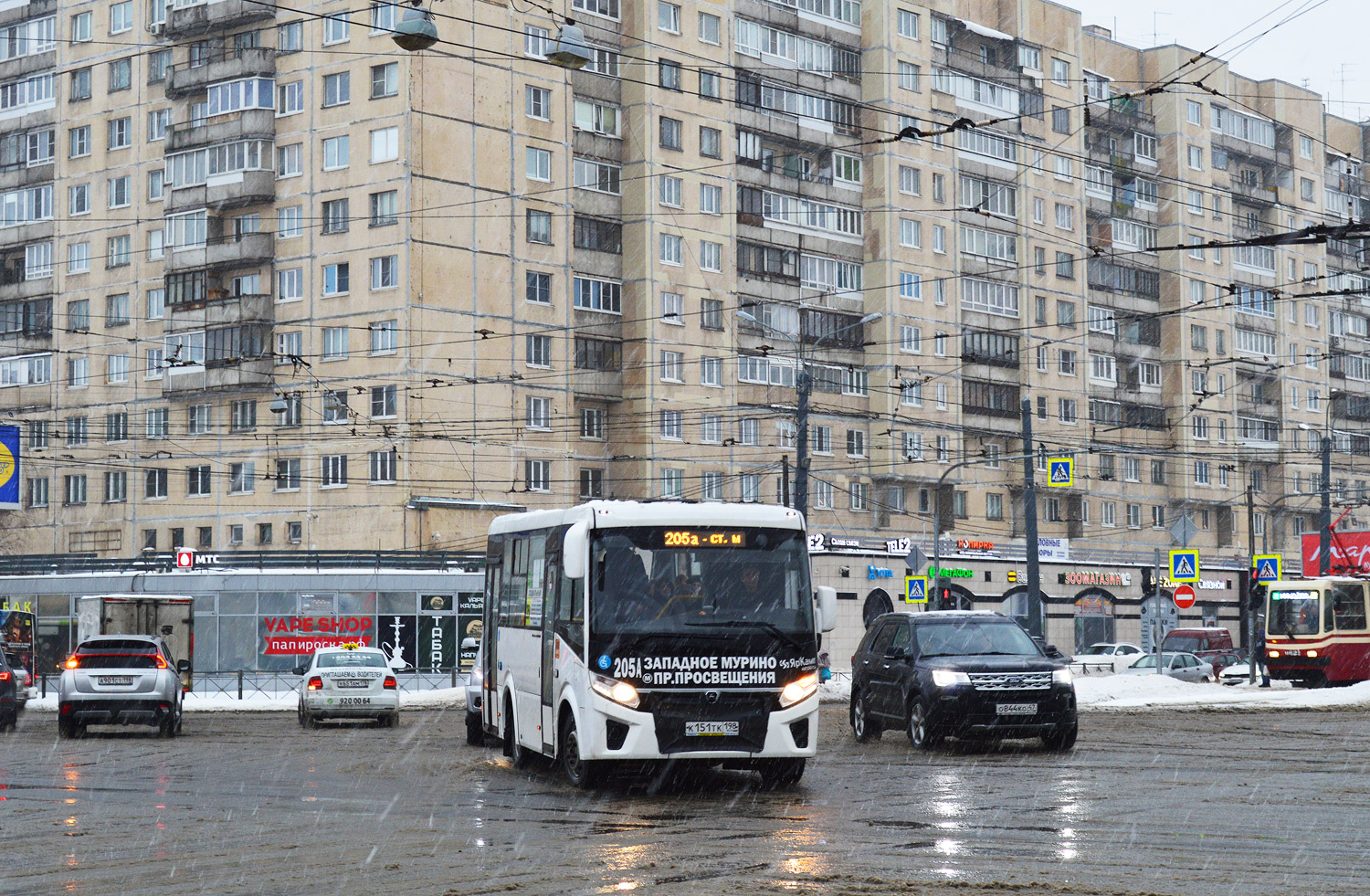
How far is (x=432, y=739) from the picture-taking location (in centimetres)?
2566

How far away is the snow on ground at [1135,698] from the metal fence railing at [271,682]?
4.63 feet

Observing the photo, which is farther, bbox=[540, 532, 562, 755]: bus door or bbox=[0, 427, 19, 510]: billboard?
bbox=[0, 427, 19, 510]: billboard

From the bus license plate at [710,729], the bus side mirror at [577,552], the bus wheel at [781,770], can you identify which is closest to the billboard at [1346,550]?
the bus wheel at [781,770]

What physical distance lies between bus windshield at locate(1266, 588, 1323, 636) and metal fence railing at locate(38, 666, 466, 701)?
65.9 ft

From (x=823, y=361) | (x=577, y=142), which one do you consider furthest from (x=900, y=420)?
(x=577, y=142)

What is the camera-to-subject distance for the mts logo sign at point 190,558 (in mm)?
53344

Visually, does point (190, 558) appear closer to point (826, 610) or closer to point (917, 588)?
point (917, 588)

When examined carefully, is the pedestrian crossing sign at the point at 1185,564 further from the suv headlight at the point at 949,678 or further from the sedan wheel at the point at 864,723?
the suv headlight at the point at 949,678

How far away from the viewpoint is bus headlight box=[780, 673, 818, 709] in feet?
53.0

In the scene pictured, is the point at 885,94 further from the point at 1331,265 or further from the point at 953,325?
the point at 1331,265

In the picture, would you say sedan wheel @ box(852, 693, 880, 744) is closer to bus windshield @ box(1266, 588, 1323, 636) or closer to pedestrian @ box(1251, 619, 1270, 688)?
pedestrian @ box(1251, 619, 1270, 688)

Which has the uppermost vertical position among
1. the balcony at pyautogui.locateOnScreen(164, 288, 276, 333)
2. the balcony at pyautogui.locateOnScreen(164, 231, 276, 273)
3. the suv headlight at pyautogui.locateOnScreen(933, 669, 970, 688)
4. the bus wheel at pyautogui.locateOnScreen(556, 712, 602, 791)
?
the balcony at pyautogui.locateOnScreen(164, 231, 276, 273)

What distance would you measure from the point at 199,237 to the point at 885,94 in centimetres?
2738

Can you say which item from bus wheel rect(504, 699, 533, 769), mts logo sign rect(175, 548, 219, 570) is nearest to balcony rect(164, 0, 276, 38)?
mts logo sign rect(175, 548, 219, 570)
